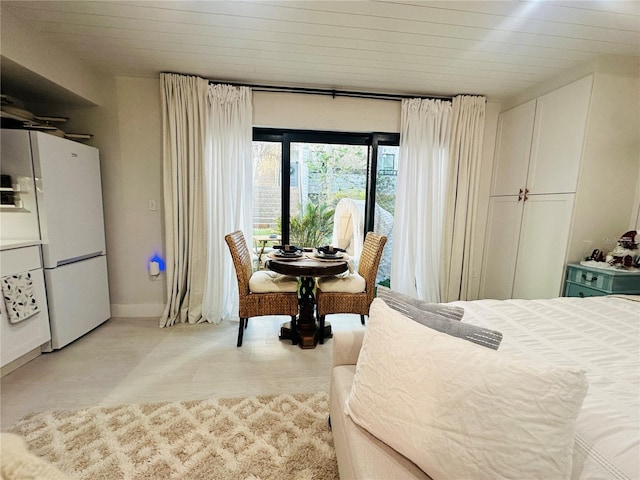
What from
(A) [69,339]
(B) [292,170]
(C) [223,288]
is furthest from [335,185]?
(A) [69,339]

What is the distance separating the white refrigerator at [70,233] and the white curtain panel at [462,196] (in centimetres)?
357

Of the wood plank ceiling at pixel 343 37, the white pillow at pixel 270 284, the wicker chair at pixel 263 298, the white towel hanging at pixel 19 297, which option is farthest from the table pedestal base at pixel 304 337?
the wood plank ceiling at pixel 343 37

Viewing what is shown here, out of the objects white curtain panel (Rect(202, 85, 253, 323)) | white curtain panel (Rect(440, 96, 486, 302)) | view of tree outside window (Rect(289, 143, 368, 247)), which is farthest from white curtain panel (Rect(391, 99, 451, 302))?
white curtain panel (Rect(202, 85, 253, 323))

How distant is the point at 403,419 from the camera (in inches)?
29.4

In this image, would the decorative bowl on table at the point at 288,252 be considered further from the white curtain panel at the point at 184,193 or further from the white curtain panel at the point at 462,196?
the white curtain panel at the point at 462,196

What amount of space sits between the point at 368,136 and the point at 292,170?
37.7 inches

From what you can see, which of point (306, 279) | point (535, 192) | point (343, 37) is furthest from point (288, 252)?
point (535, 192)

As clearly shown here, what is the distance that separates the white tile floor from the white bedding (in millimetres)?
1189

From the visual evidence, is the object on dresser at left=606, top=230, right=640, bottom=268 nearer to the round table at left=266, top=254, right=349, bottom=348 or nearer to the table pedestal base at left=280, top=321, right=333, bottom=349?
the round table at left=266, top=254, right=349, bottom=348

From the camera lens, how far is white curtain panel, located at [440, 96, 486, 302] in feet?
9.32

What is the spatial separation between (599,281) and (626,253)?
1.03 feet

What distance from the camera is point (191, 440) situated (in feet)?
4.34

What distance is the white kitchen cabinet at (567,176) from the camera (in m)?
2.12

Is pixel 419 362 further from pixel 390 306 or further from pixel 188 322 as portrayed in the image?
pixel 188 322
